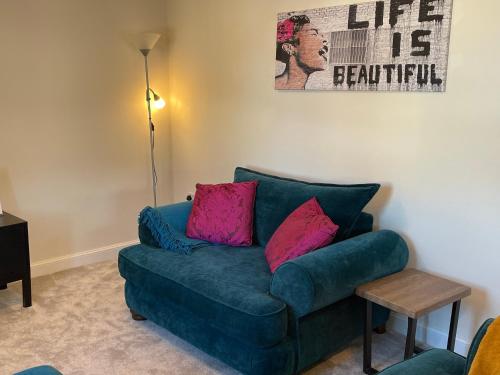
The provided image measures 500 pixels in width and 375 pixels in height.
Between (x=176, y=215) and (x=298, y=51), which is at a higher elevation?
(x=298, y=51)

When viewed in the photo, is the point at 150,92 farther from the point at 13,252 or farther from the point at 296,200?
the point at 296,200

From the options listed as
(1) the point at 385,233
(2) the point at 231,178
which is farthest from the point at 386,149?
(2) the point at 231,178

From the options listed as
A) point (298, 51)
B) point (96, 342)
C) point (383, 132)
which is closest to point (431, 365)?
point (383, 132)

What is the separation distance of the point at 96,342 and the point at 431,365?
183 centimetres

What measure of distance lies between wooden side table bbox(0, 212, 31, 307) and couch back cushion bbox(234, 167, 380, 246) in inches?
54.4

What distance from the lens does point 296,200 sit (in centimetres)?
285

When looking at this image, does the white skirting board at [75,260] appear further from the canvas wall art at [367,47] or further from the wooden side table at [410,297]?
the wooden side table at [410,297]

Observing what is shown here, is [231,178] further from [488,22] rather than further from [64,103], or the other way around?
[488,22]

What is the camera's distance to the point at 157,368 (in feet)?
8.14

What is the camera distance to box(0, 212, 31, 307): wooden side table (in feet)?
9.65

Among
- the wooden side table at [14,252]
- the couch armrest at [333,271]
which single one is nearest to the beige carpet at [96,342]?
the wooden side table at [14,252]

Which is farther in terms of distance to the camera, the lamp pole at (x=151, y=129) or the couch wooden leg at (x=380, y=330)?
the lamp pole at (x=151, y=129)

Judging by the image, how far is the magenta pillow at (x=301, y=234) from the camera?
8.09 feet

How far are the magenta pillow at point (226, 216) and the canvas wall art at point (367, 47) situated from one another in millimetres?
807
